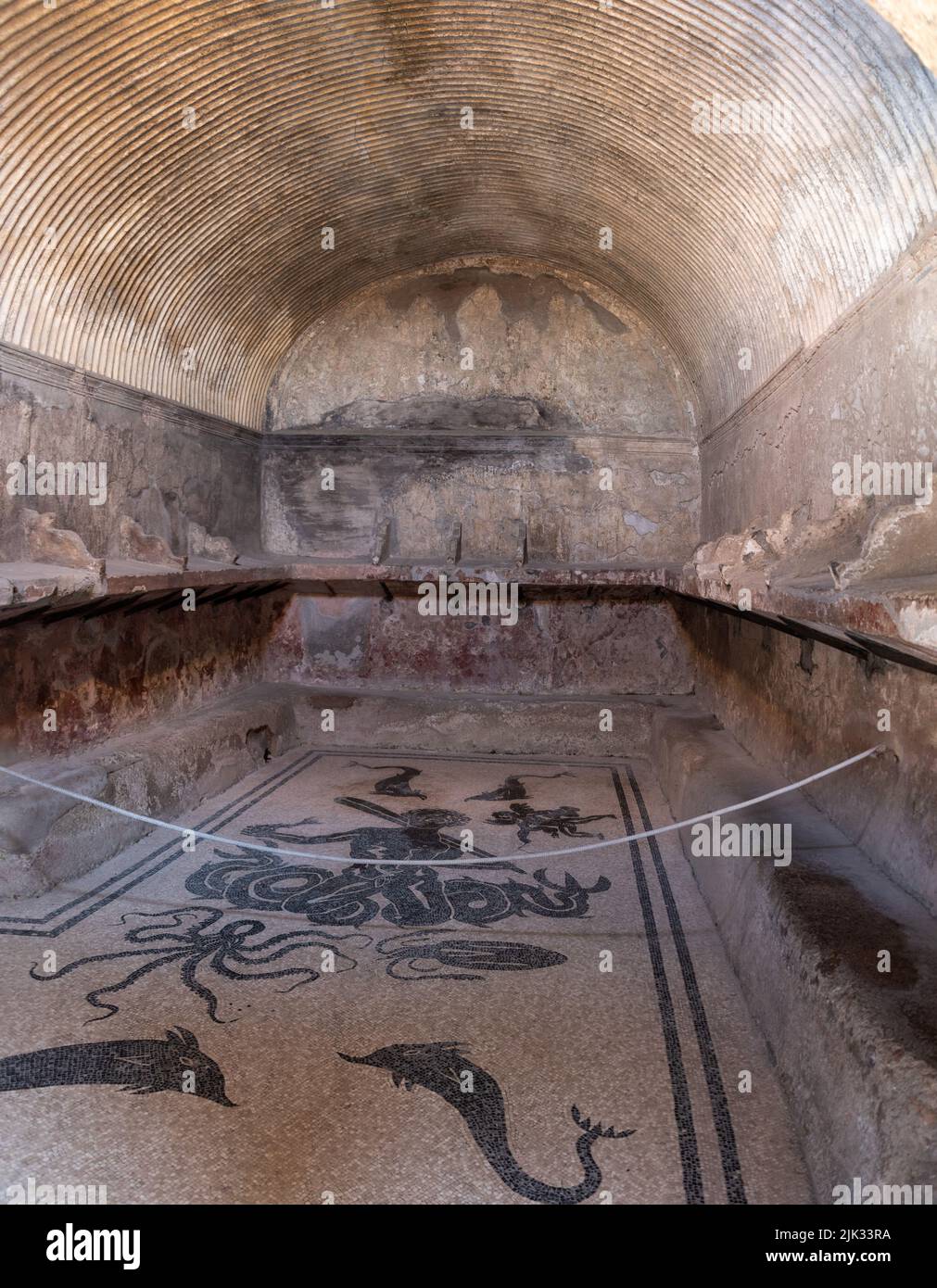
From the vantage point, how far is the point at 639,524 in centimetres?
922

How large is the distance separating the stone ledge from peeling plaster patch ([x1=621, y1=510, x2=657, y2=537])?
4520mm

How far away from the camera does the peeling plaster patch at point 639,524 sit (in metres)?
9.20

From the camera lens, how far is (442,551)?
9.34m

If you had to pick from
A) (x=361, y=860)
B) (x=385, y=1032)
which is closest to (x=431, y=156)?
(x=361, y=860)

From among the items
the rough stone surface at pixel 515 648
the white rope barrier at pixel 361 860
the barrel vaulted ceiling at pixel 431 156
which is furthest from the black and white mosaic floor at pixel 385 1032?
the rough stone surface at pixel 515 648

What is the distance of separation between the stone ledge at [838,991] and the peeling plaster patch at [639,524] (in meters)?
4.52

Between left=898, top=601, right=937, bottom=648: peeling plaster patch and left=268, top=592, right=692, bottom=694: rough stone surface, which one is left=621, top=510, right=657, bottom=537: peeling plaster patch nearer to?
left=268, top=592, right=692, bottom=694: rough stone surface

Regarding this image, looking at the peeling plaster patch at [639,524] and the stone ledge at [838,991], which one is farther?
the peeling plaster patch at [639,524]

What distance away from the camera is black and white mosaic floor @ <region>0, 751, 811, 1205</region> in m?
2.82

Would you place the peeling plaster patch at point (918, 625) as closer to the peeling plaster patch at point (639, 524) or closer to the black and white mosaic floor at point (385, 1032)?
the black and white mosaic floor at point (385, 1032)

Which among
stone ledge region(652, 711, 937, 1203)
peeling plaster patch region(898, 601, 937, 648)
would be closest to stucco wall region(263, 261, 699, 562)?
stone ledge region(652, 711, 937, 1203)

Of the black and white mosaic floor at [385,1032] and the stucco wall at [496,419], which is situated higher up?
the stucco wall at [496,419]

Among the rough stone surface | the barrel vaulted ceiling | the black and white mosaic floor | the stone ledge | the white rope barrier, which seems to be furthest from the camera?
the rough stone surface

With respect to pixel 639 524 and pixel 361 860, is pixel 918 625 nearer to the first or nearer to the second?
pixel 361 860
